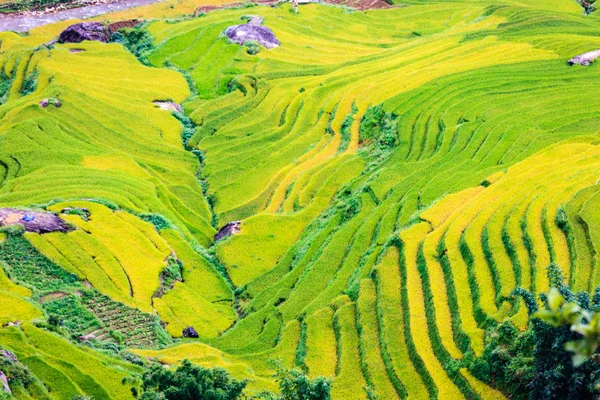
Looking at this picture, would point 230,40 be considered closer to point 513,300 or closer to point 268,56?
point 268,56

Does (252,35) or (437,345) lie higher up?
(437,345)

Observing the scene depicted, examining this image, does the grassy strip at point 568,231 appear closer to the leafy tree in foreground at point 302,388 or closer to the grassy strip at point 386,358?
the grassy strip at point 386,358

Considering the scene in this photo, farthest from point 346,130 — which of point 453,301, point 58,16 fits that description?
point 58,16

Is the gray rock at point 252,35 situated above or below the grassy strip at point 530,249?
below

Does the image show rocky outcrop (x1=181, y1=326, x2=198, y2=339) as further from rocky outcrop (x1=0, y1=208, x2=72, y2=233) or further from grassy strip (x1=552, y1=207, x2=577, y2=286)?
grassy strip (x1=552, y1=207, x2=577, y2=286)

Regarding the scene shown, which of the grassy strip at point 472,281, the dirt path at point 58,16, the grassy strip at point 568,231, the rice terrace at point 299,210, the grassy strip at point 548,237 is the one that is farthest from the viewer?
the dirt path at point 58,16

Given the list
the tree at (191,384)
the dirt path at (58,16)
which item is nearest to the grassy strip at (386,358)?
the tree at (191,384)

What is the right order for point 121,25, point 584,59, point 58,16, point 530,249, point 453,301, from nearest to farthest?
point 453,301, point 530,249, point 584,59, point 121,25, point 58,16

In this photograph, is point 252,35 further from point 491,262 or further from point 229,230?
point 491,262
